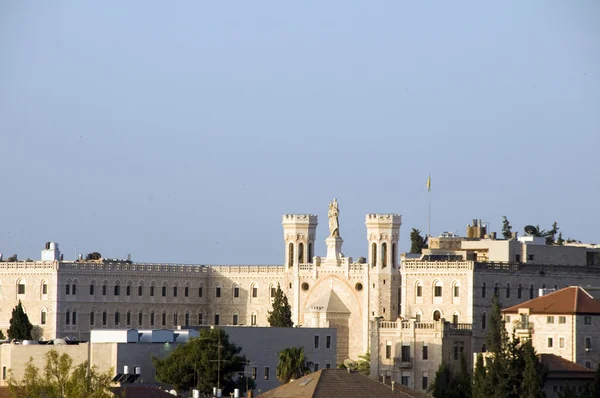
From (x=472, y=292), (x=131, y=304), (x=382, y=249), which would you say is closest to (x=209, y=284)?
(x=131, y=304)

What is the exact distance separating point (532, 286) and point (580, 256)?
27.9 ft

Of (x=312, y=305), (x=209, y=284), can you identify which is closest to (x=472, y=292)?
(x=312, y=305)

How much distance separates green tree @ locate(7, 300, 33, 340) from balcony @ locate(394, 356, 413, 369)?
3217 cm

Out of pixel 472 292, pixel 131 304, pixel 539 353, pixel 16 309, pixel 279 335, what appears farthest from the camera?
pixel 131 304

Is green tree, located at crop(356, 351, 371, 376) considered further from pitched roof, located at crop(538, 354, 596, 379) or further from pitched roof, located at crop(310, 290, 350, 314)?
pitched roof, located at crop(538, 354, 596, 379)

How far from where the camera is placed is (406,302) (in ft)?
522

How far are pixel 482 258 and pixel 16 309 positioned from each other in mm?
36966

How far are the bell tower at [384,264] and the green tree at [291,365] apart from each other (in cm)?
2435

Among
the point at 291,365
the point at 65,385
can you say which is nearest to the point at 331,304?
the point at 291,365

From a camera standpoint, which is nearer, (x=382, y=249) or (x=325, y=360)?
(x=325, y=360)

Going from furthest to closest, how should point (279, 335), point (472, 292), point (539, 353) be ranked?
1. point (472, 292)
2. point (279, 335)
3. point (539, 353)

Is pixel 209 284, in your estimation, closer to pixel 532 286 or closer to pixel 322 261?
pixel 322 261

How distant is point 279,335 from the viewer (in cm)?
14412

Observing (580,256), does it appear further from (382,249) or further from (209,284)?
(209,284)
